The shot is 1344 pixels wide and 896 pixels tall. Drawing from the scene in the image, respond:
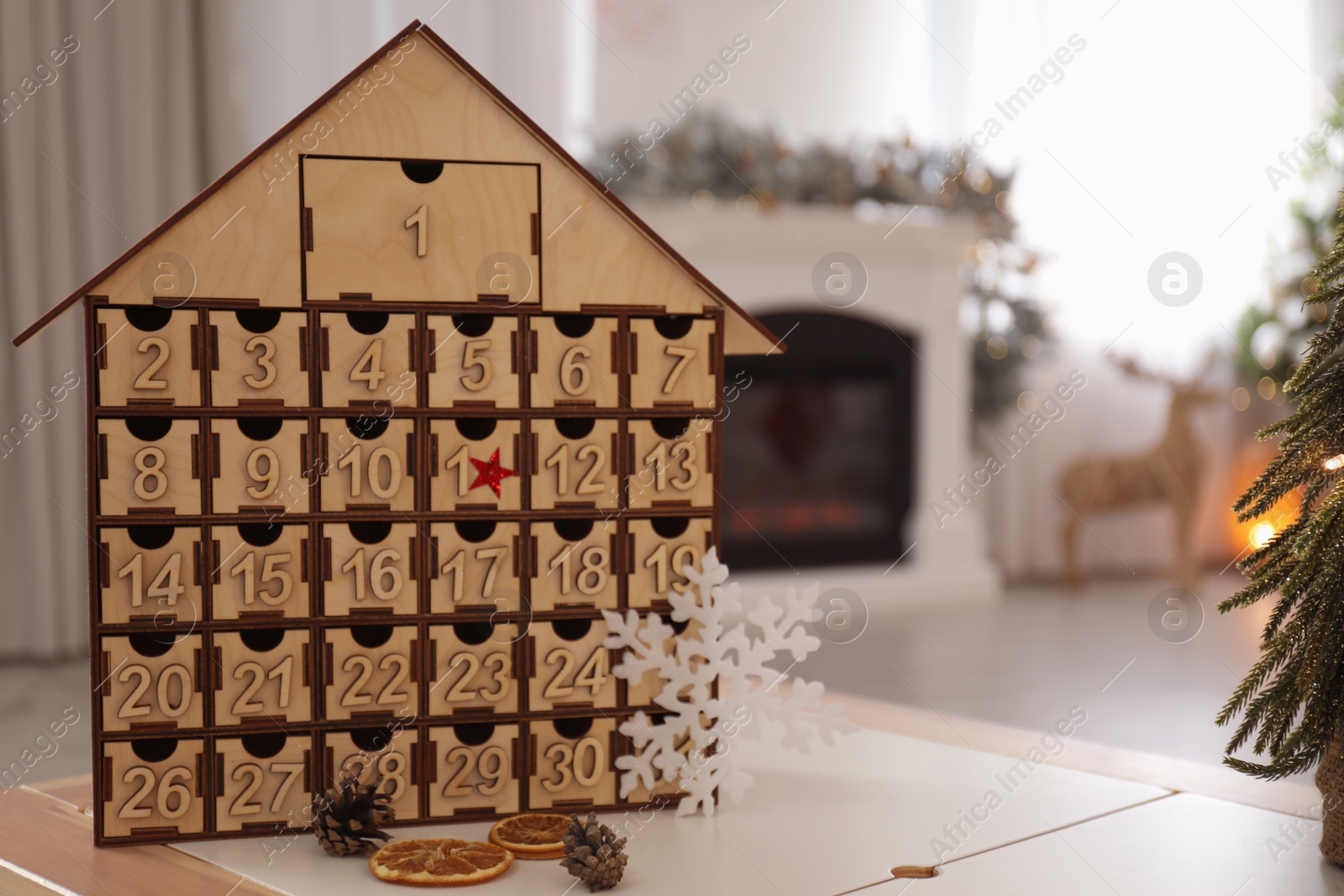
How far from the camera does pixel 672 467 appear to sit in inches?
47.1

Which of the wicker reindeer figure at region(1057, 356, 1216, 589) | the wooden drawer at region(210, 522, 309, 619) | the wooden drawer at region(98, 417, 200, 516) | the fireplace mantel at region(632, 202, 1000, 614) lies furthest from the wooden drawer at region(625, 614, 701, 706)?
the wicker reindeer figure at region(1057, 356, 1216, 589)

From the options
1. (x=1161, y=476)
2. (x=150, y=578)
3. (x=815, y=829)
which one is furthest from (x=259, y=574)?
(x=1161, y=476)

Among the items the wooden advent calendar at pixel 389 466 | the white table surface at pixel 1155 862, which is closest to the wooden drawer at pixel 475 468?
the wooden advent calendar at pixel 389 466

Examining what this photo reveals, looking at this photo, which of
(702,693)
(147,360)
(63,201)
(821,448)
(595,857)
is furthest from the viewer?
(821,448)

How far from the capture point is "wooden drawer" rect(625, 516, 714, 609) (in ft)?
3.91

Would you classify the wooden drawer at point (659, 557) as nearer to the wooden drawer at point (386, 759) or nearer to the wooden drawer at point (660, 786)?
the wooden drawer at point (660, 786)

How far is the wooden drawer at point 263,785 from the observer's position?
111 centimetres

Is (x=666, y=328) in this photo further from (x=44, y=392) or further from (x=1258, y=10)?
(x=1258, y=10)

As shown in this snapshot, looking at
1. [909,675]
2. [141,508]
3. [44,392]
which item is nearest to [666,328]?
[141,508]

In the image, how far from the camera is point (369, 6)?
3.21 metres

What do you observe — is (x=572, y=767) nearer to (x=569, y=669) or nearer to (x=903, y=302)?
(x=569, y=669)

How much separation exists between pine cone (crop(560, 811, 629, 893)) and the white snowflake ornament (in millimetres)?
166

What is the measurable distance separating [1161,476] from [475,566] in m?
3.48

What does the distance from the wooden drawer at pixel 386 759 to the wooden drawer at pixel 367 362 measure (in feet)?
1.01
